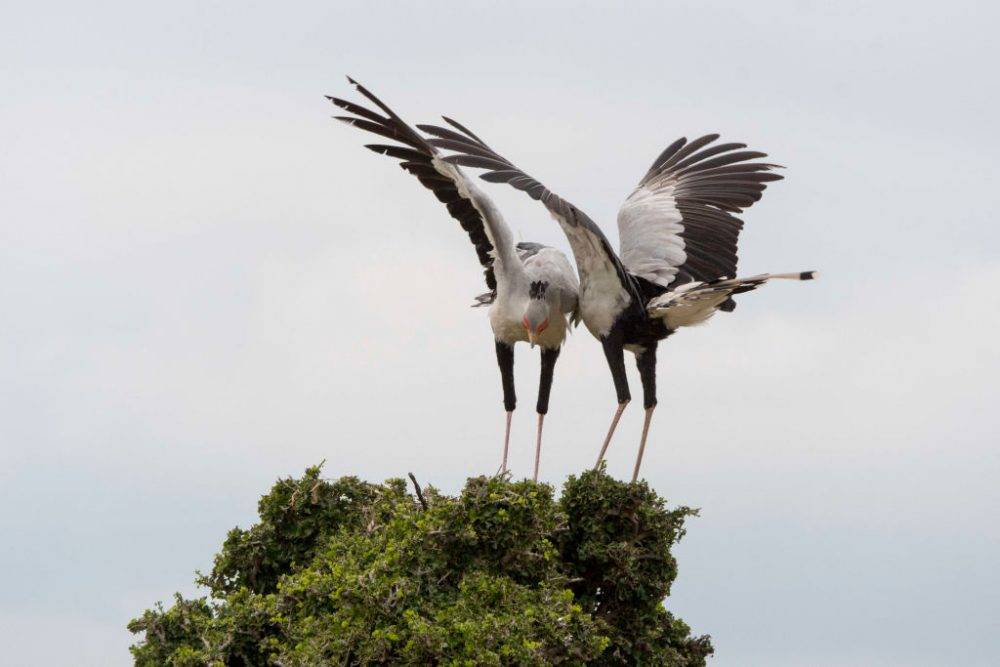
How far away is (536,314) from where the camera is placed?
14031 mm

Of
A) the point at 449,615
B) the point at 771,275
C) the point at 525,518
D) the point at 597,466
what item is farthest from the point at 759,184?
the point at 449,615

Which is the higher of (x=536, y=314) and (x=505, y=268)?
(x=505, y=268)

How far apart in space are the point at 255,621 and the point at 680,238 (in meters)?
6.13

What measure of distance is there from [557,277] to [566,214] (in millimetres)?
1109

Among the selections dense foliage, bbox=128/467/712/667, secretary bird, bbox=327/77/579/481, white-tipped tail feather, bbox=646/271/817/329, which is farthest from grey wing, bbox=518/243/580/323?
dense foliage, bbox=128/467/712/667

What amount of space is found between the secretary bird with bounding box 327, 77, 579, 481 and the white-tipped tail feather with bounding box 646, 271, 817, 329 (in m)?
0.92

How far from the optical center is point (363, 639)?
1153 cm

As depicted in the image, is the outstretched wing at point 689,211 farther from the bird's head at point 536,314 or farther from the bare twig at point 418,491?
the bare twig at point 418,491

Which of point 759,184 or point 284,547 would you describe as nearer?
point 284,547

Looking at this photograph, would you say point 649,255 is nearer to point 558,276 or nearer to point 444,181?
point 558,276

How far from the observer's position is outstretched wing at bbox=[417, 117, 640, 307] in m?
13.2

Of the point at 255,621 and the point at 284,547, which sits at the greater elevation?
the point at 284,547

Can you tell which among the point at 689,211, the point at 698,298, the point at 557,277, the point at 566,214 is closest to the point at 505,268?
the point at 557,277

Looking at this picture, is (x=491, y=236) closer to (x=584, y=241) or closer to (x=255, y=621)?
(x=584, y=241)
